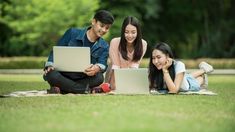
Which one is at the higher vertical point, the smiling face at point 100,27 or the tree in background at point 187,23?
the tree in background at point 187,23

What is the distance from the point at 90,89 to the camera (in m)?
9.20

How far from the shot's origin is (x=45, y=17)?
28.4m

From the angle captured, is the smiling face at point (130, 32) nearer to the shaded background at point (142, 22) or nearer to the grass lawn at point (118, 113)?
the grass lawn at point (118, 113)

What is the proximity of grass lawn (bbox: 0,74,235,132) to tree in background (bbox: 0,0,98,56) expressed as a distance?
2011 centimetres

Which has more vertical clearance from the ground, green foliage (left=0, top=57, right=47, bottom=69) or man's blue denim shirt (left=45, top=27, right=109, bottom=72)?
man's blue denim shirt (left=45, top=27, right=109, bottom=72)

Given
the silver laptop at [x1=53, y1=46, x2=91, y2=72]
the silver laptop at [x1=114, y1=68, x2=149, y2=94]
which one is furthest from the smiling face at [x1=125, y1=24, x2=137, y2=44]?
the silver laptop at [x1=53, y1=46, x2=91, y2=72]

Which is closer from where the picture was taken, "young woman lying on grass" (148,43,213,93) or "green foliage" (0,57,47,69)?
"young woman lying on grass" (148,43,213,93)

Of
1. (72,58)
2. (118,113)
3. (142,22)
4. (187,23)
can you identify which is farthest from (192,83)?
(187,23)

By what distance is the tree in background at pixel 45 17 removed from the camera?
2828 cm

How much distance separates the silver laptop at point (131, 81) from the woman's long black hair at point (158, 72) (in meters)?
0.28

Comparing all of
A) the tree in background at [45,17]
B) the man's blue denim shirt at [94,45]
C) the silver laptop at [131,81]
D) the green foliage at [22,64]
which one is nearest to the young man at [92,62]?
the man's blue denim shirt at [94,45]

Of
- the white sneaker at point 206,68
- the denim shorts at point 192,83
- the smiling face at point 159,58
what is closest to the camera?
the smiling face at point 159,58

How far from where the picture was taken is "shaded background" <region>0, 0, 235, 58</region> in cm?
2858

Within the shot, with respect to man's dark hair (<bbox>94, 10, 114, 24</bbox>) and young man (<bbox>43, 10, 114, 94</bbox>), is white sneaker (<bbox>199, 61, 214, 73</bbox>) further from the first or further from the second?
man's dark hair (<bbox>94, 10, 114, 24</bbox>)
